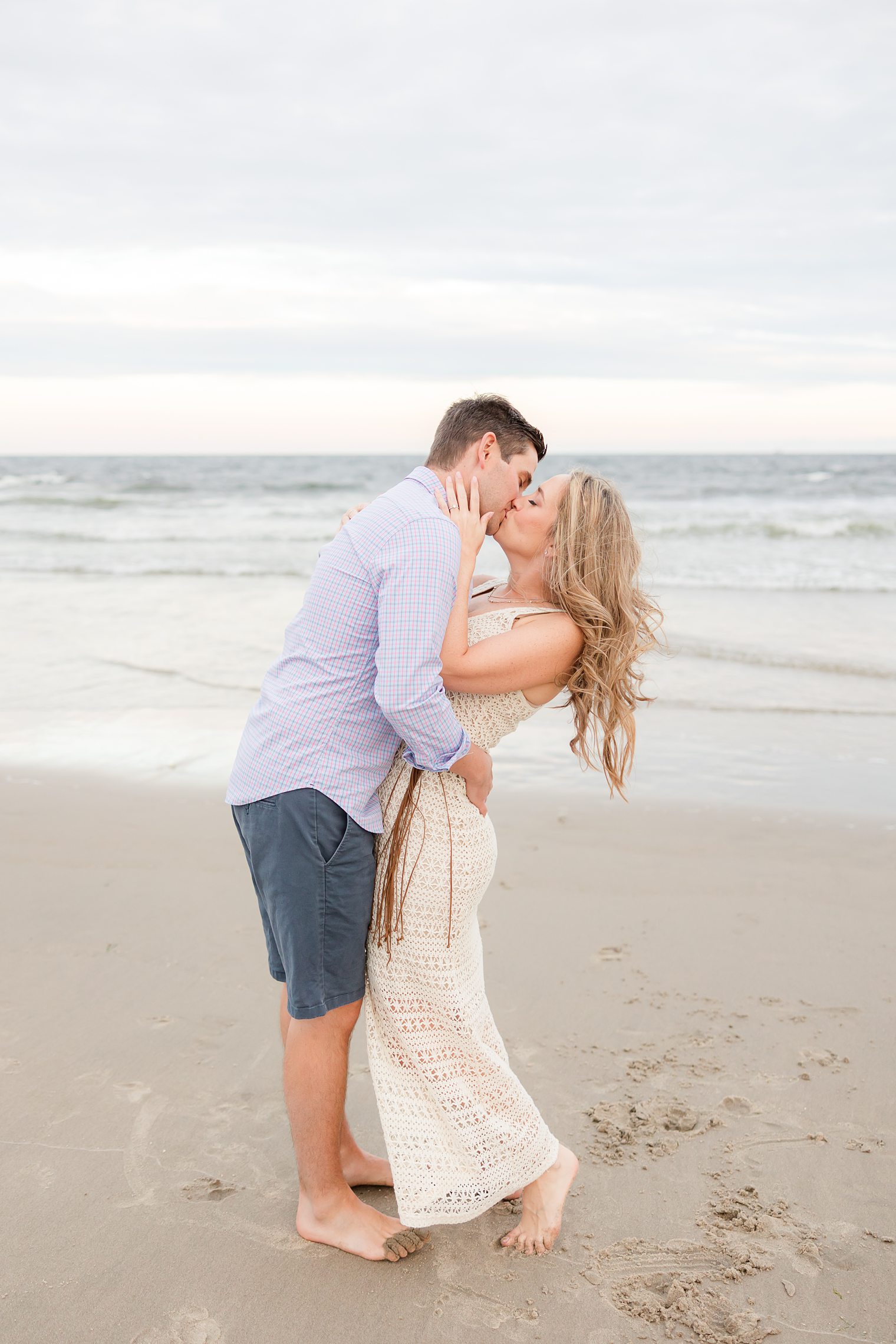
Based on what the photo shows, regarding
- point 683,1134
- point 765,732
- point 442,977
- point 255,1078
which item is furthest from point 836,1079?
point 765,732

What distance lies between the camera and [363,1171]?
2.87 m

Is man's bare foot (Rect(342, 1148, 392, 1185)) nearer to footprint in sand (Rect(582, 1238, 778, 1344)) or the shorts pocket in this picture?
footprint in sand (Rect(582, 1238, 778, 1344))

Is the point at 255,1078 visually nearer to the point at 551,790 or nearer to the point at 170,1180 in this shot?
the point at 170,1180

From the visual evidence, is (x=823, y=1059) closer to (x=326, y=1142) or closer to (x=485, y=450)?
(x=326, y=1142)

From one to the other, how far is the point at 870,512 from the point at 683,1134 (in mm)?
25893

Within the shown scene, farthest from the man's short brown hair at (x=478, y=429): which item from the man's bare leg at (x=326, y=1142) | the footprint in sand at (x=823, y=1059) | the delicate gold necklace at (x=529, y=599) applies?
the footprint in sand at (x=823, y=1059)

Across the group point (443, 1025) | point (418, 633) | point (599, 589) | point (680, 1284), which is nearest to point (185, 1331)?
point (443, 1025)

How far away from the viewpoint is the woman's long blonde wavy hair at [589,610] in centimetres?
250

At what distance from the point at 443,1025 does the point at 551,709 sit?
11.9ft

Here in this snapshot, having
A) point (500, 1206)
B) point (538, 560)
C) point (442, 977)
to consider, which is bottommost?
point (500, 1206)

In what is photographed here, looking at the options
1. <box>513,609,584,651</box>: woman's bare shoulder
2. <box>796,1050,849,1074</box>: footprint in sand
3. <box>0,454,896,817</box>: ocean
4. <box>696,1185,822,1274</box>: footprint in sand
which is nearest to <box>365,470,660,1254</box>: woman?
<box>513,609,584,651</box>: woman's bare shoulder

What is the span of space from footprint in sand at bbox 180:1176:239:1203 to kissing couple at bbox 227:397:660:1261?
0.63 ft

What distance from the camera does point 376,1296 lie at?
2406 mm

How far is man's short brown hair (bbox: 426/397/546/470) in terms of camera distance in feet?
8.59
